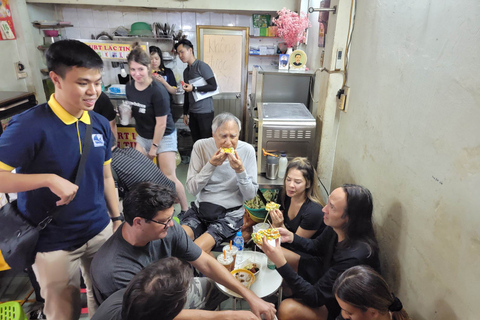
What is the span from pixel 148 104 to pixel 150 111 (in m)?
0.08

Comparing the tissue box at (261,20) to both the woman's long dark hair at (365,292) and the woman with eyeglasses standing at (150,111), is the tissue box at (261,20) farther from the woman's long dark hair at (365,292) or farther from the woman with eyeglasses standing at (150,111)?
the woman's long dark hair at (365,292)

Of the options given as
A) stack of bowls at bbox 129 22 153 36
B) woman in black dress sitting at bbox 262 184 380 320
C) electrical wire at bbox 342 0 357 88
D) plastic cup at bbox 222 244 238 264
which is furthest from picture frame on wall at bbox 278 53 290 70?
plastic cup at bbox 222 244 238 264

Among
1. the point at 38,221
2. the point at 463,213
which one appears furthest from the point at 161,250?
the point at 463,213

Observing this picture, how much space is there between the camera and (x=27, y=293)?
245 centimetres

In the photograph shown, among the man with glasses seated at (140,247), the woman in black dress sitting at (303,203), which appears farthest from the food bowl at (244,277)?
the woman in black dress sitting at (303,203)

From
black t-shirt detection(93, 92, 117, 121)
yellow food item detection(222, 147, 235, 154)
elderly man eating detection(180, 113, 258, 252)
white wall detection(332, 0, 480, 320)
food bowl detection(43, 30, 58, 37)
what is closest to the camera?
white wall detection(332, 0, 480, 320)

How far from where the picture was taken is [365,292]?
1365 millimetres

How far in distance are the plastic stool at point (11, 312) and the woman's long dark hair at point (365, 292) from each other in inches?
81.3

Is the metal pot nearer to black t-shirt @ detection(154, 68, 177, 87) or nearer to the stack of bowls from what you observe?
black t-shirt @ detection(154, 68, 177, 87)

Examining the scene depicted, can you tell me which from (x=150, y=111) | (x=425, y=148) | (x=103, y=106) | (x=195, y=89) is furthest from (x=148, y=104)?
(x=425, y=148)

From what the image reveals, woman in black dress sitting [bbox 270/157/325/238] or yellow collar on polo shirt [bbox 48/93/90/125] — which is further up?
yellow collar on polo shirt [bbox 48/93/90/125]

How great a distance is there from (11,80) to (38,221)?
13.0 feet

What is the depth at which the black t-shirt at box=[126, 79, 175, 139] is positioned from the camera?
10.0ft

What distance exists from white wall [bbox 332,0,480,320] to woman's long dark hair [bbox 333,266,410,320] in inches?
11.5
